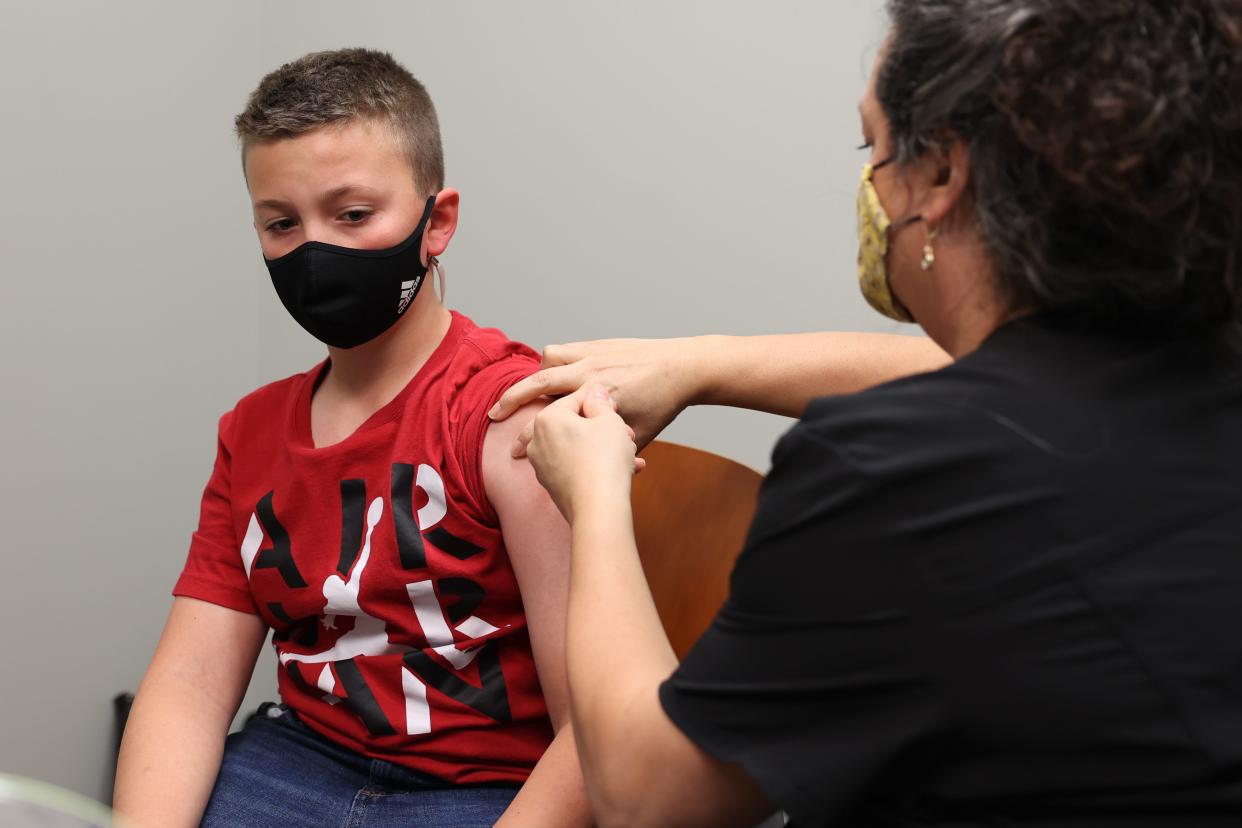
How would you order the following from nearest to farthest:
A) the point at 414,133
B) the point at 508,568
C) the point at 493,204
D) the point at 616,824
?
1. the point at 616,824
2. the point at 508,568
3. the point at 414,133
4. the point at 493,204

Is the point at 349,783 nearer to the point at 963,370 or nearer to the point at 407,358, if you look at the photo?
the point at 407,358

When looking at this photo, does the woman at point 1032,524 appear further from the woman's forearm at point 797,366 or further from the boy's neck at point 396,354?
the boy's neck at point 396,354

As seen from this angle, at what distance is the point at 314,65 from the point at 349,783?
88 cm

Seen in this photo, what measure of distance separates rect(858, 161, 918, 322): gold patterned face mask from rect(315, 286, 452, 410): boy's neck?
2.11 feet

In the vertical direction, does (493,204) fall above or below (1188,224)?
below

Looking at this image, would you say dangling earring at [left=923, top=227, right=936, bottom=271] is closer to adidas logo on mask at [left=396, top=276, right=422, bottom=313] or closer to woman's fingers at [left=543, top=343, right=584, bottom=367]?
woman's fingers at [left=543, top=343, right=584, bottom=367]

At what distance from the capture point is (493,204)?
101 inches

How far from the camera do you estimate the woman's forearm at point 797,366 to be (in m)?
1.42

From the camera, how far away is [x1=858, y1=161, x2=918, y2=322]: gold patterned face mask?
0.99 metres

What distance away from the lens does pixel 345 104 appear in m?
1.43

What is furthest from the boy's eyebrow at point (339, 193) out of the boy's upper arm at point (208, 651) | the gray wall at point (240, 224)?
the gray wall at point (240, 224)

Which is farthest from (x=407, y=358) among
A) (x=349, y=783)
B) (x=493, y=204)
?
(x=493, y=204)

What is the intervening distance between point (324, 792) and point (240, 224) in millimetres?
1588

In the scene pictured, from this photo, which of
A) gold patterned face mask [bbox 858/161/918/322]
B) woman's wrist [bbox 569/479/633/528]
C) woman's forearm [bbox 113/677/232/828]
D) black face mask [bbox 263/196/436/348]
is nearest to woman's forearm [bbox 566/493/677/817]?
A: woman's wrist [bbox 569/479/633/528]
